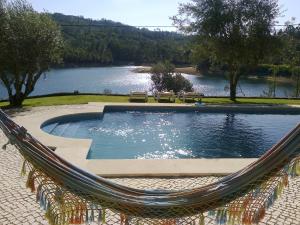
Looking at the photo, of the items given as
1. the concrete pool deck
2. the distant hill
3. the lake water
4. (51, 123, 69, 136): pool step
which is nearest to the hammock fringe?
the concrete pool deck

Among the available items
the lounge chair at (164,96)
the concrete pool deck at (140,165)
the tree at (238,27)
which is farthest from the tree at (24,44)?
the tree at (238,27)

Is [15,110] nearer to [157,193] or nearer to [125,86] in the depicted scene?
[157,193]

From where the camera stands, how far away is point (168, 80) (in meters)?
26.4

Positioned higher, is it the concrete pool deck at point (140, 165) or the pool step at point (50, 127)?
the concrete pool deck at point (140, 165)

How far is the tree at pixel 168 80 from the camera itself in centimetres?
2581

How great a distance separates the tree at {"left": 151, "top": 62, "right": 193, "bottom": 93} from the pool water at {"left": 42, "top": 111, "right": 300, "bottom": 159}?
10.2 m

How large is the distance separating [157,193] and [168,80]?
22935mm

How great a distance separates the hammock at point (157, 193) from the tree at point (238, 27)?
15.1m

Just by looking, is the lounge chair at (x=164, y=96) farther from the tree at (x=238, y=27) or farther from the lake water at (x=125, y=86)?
the lake water at (x=125, y=86)

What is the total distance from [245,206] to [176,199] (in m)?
0.63

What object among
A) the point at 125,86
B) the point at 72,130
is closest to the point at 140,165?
the point at 72,130

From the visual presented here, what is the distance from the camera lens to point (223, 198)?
3412mm

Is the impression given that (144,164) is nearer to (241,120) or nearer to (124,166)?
(124,166)

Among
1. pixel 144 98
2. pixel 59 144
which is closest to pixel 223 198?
pixel 59 144
